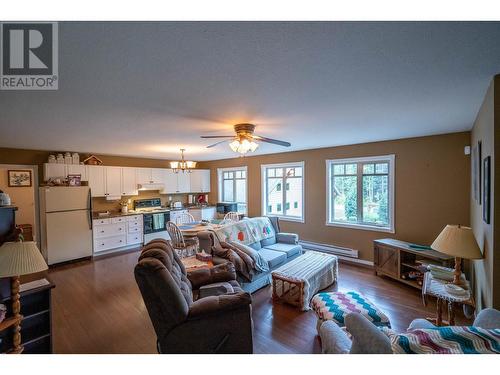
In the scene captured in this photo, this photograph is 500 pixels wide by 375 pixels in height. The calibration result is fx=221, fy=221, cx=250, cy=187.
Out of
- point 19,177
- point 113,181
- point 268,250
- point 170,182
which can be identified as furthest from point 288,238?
point 19,177

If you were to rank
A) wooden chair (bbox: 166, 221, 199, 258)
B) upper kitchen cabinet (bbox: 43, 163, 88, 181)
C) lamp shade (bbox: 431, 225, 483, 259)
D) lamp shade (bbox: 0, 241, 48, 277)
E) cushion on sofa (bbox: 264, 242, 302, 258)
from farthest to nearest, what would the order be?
upper kitchen cabinet (bbox: 43, 163, 88, 181) → wooden chair (bbox: 166, 221, 199, 258) → cushion on sofa (bbox: 264, 242, 302, 258) → lamp shade (bbox: 431, 225, 483, 259) → lamp shade (bbox: 0, 241, 48, 277)

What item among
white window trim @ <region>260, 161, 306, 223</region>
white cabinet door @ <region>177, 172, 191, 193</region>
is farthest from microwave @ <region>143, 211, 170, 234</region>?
white window trim @ <region>260, 161, 306, 223</region>

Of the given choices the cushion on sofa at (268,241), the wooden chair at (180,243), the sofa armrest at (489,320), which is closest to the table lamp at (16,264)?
the wooden chair at (180,243)

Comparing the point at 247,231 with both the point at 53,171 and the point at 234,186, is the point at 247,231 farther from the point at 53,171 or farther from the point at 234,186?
the point at 53,171

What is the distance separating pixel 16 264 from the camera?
155 centimetres

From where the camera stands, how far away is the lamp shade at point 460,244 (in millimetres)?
2018

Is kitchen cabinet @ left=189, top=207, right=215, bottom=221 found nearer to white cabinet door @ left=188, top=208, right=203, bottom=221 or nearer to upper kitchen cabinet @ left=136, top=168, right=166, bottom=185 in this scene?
white cabinet door @ left=188, top=208, right=203, bottom=221

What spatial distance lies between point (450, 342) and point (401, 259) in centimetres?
282

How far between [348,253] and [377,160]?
1961mm

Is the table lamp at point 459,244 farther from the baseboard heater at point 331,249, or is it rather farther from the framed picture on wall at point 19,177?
the framed picture on wall at point 19,177

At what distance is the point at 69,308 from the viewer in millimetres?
2920

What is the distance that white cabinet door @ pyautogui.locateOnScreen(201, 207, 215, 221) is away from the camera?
6.94 metres

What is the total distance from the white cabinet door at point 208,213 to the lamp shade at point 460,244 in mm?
5622

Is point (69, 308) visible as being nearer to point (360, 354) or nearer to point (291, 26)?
point (360, 354)
